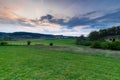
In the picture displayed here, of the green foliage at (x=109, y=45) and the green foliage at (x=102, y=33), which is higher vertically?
the green foliage at (x=102, y=33)

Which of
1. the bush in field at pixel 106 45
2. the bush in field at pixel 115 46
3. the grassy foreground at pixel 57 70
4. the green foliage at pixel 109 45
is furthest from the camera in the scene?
the bush in field at pixel 106 45

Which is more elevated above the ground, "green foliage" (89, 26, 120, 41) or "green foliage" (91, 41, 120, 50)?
"green foliage" (89, 26, 120, 41)

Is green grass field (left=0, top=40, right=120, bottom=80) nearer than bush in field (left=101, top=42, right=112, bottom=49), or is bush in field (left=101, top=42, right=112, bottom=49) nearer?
green grass field (left=0, top=40, right=120, bottom=80)

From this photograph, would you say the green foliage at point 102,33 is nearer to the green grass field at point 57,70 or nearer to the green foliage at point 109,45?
the green foliage at point 109,45

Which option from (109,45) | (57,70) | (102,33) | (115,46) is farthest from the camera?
(102,33)

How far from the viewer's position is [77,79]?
6395mm

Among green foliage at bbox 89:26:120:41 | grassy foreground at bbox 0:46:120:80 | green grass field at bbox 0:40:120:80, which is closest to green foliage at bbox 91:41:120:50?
green grass field at bbox 0:40:120:80

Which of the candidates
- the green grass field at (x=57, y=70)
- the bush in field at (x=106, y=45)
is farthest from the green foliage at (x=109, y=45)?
the green grass field at (x=57, y=70)

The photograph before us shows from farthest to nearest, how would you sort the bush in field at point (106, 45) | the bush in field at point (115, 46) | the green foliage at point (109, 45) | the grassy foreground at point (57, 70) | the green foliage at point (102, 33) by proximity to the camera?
1. the green foliage at point (102, 33)
2. the bush in field at point (106, 45)
3. the green foliage at point (109, 45)
4. the bush in field at point (115, 46)
5. the grassy foreground at point (57, 70)

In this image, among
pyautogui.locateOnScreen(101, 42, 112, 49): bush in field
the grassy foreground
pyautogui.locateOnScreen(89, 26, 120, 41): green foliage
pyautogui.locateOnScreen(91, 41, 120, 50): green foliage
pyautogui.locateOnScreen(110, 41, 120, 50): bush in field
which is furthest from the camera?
pyautogui.locateOnScreen(89, 26, 120, 41): green foliage

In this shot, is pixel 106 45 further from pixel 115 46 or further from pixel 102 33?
pixel 102 33

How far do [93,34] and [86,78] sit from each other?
5628 centimetres

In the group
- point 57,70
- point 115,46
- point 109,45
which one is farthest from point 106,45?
point 57,70

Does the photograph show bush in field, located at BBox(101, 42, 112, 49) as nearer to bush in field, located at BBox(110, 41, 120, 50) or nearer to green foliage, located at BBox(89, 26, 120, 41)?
bush in field, located at BBox(110, 41, 120, 50)
